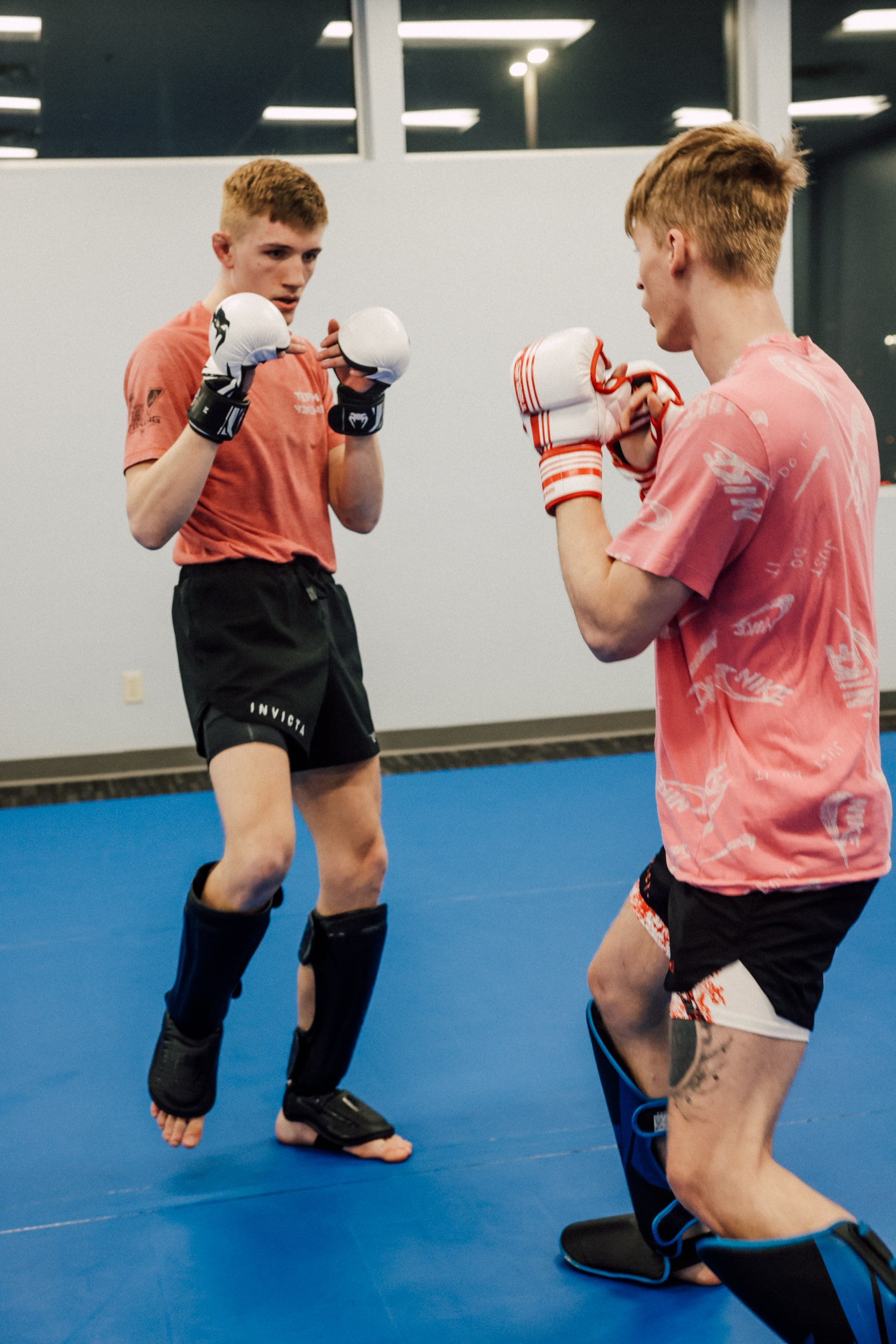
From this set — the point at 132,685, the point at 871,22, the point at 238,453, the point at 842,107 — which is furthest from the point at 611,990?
the point at 871,22

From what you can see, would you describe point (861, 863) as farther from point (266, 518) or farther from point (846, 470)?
point (266, 518)

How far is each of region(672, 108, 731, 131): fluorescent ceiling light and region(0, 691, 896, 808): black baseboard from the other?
8.37ft

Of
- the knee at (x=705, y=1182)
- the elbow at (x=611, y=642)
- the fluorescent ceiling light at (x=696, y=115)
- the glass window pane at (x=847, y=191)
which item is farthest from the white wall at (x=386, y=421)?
the knee at (x=705, y=1182)

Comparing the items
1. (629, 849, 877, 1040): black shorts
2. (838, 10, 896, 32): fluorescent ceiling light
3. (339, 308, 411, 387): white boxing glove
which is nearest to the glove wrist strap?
(629, 849, 877, 1040): black shorts

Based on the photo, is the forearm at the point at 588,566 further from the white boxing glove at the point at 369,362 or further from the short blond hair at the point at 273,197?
the short blond hair at the point at 273,197

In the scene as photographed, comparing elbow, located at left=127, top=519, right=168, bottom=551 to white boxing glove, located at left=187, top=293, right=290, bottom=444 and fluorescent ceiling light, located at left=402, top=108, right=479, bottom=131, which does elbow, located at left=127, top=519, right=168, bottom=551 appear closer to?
white boxing glove, located at left=187, top=293, right=290, bottom=444

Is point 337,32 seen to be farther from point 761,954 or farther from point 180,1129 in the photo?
point 761,954

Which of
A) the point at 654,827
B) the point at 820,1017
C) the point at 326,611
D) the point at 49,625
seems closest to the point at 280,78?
the point at 49,625

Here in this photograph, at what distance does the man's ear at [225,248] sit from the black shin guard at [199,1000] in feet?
3.30

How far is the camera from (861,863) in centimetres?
123

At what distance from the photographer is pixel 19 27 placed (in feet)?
15.0

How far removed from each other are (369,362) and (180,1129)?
1.21m

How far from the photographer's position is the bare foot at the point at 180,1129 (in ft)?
5.88

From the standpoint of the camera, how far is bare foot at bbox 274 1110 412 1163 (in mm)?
1937
